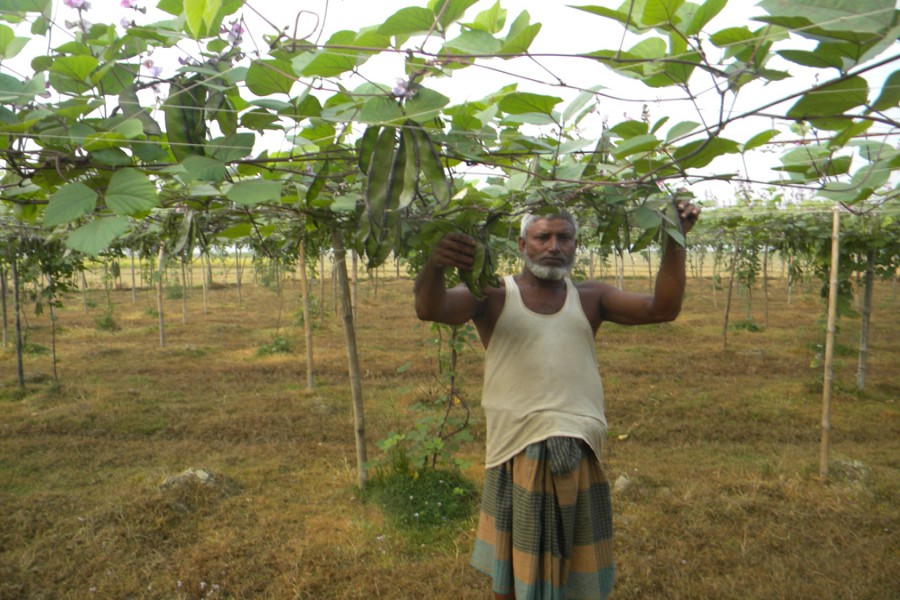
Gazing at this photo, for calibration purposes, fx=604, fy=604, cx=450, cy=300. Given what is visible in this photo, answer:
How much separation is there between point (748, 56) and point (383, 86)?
0.61 meters

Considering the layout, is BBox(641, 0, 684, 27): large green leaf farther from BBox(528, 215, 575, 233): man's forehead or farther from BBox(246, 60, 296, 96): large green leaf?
BBox(528, 215, 575, 233): man's forehead

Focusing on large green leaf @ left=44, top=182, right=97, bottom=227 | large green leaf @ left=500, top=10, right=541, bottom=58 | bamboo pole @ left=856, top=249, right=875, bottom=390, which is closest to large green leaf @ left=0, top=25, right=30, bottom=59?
large green leaf @ left=44, top=182, right=97, bottom=227

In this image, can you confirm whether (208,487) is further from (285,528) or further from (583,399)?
(583,399)

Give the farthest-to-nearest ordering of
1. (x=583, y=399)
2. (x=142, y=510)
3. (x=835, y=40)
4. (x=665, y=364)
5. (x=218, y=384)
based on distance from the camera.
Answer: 1. (x=665, y=364)
2. (x=218, y=384)
3. (x=142, y=510)
4. (x=583, y=399)
5. (x=835, y=40)

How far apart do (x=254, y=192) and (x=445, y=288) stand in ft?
2.51

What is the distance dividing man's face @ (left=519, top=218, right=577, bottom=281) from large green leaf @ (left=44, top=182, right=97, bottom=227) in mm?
1317

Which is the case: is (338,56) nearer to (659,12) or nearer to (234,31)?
(234,31)

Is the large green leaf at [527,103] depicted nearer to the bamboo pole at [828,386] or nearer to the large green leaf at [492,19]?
the large green leaf at [492,19]

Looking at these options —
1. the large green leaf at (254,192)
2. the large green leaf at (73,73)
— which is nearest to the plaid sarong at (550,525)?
the large green leaf at (254,192)

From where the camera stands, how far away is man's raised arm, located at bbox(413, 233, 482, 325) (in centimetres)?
159

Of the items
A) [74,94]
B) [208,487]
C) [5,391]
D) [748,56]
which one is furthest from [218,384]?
[748,56]

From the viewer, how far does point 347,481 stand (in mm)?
4246

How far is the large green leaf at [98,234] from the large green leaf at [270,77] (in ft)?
1.10

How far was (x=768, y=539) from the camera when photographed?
3.38 metres
